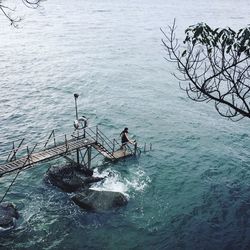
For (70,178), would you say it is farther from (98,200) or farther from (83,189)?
(98,200)

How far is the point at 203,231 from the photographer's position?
69.5 ft

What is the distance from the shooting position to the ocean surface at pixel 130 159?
67.6 ft

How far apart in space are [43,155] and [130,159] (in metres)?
8.94

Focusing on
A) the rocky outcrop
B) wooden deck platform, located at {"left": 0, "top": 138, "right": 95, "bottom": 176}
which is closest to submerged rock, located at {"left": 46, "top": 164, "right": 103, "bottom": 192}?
the rocky outcrop

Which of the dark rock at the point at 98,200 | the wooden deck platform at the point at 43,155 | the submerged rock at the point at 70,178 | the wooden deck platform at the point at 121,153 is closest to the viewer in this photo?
the wooden deck platform at the point at 43,155

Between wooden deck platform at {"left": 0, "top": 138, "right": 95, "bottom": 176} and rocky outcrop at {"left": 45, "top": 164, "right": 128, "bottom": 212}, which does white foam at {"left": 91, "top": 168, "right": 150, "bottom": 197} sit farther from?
wooden deck platform at {"left": 0, "top": 138, "right": 95, "bottom": 176}

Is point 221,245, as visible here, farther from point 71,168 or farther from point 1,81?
point 1,81

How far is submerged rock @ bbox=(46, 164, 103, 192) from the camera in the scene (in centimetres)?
2417

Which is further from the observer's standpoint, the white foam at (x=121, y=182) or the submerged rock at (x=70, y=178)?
the white foam at (x=121, y=182)

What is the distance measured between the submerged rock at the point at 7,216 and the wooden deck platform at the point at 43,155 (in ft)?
9.12

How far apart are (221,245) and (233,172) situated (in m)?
9.19

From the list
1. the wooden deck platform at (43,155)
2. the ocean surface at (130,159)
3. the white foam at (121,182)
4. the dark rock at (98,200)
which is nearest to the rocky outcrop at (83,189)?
the dark rock at (98,200)

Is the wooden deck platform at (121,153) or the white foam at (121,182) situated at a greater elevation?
the wooden deck platform at (121,153)

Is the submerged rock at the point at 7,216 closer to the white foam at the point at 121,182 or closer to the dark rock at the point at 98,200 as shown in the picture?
the dark rock at the point at 98,200
